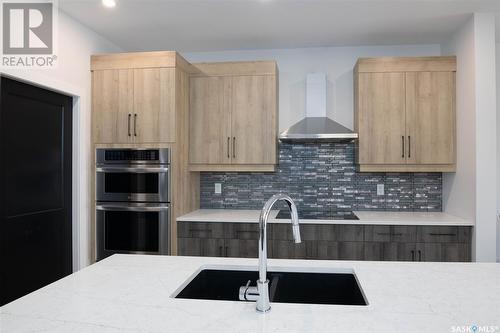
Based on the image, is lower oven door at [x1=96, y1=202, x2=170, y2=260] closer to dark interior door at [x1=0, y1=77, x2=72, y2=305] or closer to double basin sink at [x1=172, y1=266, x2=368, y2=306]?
dark interior door at [x1=0, y1=77, x2=72, y2=305]

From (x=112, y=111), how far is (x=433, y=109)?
3.11 m

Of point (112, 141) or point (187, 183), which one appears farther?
point (187, 183)

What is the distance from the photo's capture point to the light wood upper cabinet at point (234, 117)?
3510 millimetres

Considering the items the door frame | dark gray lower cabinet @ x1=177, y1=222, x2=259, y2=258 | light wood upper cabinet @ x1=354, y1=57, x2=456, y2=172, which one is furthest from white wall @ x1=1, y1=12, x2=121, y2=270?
light wood upper cabinet @ x1=354, y1=57, x2=456, y2=172

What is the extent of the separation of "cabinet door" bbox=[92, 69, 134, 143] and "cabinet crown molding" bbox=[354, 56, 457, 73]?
2.29 metres

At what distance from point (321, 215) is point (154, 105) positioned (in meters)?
1.99

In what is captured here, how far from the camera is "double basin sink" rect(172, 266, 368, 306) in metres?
1.57

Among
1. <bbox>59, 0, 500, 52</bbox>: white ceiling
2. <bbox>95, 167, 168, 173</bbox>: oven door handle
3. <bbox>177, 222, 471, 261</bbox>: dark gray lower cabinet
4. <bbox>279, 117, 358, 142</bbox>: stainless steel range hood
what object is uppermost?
<bbox>59, 0, 500, 52</bbox>: white ceiling

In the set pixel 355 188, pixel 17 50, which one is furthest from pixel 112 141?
pixel 355 188

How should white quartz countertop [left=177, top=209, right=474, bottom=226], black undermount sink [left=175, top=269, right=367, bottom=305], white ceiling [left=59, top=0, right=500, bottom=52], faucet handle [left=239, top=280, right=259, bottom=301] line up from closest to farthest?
1. faucet handle [left=239, top=280, right=259, bottom=301]
2. black undermount sink [left=175, top=269, right=367, bottom=305]
3. white ceiling [left=59, top=0, right=500, bottom=52]
4. white quartz countertop [left=177, top=209, right=474, bottom=226]

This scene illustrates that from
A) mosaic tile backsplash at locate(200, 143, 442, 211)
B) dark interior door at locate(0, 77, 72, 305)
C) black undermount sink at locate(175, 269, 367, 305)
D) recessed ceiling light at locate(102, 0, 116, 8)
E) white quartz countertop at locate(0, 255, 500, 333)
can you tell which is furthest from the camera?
mosaic tile backsplash at locate(200, 143, 442, 211)

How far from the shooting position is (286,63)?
386cm

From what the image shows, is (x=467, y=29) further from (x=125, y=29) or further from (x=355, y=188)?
(x=125, y=29)

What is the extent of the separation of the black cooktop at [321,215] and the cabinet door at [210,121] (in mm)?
801
